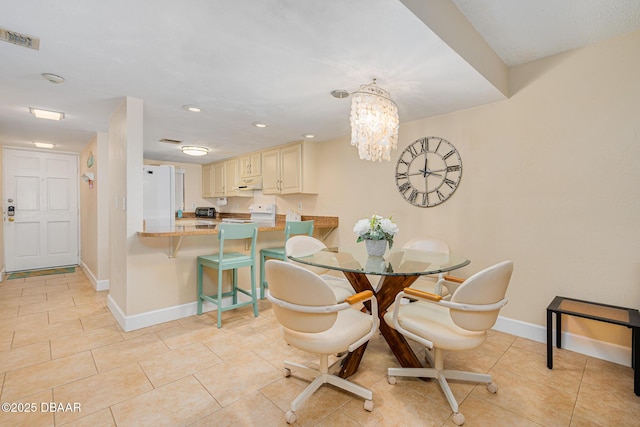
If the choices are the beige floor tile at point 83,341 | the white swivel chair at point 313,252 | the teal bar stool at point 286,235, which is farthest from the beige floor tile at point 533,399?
the beige floor tile at point 83,341

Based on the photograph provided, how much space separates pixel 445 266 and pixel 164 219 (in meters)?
3.11

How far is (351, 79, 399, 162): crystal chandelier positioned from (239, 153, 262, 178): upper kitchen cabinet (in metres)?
3.15

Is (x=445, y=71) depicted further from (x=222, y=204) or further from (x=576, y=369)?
(x=222, y=204)

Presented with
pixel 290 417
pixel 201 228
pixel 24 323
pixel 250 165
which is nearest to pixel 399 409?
pixel 290 417

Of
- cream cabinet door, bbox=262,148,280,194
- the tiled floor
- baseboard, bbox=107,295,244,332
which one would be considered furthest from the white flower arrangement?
cream cabinet door, bbox=262,148,280,194

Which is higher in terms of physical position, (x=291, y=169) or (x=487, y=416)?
(x=291, y=169)

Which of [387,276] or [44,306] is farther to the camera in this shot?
[44,306]

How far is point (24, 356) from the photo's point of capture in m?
2.22

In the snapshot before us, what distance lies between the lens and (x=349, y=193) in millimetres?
3994

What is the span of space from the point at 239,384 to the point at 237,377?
0.28 ft

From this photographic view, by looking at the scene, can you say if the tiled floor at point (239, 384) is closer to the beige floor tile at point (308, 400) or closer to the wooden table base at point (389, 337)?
the beige floor tile at point (308, 400)

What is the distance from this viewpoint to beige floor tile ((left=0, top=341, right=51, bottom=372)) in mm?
2098

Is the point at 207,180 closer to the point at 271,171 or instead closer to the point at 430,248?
the point at 271,171

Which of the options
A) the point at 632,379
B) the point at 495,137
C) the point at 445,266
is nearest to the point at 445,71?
the point at 495,137
